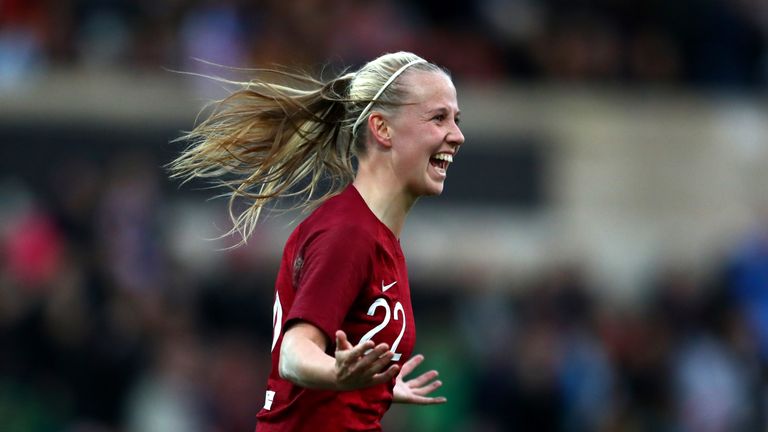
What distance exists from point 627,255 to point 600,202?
1.85 feet

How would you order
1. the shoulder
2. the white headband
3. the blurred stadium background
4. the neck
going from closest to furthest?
the shoulder, the neck, the white headband, the blurred stadium background

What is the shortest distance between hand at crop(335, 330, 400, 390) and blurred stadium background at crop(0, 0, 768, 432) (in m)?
6.83

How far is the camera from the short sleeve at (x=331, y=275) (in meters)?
4.75

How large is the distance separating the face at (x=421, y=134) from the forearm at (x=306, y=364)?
79 cm

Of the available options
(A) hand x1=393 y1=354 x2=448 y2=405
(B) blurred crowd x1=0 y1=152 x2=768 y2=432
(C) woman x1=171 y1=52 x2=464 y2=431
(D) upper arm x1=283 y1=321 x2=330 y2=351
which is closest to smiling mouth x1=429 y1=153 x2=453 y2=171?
(C) woman x1=171 y1=52 x2=464 y2=431

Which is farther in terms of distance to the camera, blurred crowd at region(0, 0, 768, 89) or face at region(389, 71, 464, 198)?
blurred crowd at region(0, 0, 768, 89)

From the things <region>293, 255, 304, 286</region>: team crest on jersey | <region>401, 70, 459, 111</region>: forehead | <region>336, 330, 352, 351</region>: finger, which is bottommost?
<region>336, 330, 352, 351</region>: finger

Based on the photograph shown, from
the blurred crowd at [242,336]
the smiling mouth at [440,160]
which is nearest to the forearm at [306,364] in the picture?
the smiling mouth at [440,160]

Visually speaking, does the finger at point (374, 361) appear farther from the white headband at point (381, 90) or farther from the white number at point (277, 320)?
the white headband at point (381, 90)

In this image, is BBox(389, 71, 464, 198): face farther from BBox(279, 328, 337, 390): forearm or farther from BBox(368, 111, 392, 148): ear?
BBox(279, 328, 337, 390): forearm

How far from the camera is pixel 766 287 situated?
13.3 meters

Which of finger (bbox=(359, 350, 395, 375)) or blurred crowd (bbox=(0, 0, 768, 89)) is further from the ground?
blurred crowd (bbox=(0, 0, 768, 89))

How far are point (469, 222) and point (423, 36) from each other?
1950 millimetres

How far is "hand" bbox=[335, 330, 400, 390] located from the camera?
174 inches
